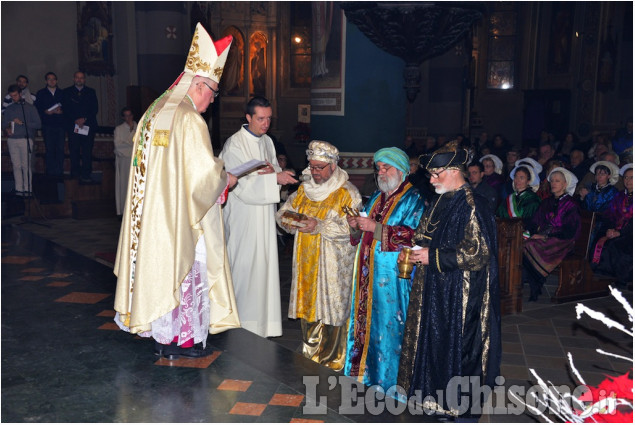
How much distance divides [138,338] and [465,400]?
2251 millimetres

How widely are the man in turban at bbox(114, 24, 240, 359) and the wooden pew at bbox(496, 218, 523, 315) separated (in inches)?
144

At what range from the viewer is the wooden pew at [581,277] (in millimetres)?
7109

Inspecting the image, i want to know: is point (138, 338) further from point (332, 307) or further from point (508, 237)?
point (508, 237)

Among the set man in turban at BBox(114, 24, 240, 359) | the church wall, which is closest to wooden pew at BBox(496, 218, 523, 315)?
the church wall

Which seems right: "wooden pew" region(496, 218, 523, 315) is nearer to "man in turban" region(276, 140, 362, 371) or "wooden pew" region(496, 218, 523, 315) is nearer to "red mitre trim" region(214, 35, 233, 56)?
"man in turban" region(276, 140, 362, 371)

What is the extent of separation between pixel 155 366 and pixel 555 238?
200 inches

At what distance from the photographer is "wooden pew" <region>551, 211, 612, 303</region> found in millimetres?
7109

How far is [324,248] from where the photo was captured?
15.4ft

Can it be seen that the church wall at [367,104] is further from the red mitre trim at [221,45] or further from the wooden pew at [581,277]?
the red mitre trim at [221,45]

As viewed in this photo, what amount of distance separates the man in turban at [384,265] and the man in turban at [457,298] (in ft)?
1.56

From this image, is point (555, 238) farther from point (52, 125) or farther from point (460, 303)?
point (52, 125)

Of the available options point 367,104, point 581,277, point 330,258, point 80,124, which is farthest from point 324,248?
point 80,124

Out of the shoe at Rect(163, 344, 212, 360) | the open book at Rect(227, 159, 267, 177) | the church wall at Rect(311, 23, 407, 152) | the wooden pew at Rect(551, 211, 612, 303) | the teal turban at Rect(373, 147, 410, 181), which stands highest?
the church wall at Rect(311, 23, 407, 152)

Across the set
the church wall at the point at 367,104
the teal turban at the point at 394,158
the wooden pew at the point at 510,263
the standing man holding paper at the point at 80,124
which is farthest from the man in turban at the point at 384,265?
the standing man holding paper at the point at 80,124
